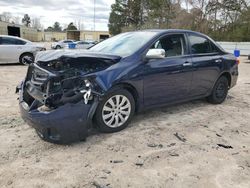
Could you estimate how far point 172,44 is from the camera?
4.95 meters

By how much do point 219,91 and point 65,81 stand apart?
146 inches

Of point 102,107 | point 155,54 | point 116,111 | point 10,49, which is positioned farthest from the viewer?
point 10,49

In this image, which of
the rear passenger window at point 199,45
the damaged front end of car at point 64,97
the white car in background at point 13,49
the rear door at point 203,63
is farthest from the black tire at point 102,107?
the white car in background at point 13,49

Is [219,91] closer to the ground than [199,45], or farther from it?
closer to the ground

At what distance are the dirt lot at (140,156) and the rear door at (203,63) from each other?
729 millimetres

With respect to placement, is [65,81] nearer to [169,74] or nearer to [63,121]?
[63,121]

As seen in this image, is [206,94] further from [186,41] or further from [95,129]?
[95,129]

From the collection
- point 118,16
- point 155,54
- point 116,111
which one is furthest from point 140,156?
point 118,16

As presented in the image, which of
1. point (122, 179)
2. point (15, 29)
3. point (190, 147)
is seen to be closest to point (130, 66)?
point (190, 147)

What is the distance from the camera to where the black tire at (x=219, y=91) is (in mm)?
5875

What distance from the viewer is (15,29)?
4641 cm

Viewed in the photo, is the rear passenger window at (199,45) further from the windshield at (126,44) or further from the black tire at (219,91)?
the windshield at (126,44)

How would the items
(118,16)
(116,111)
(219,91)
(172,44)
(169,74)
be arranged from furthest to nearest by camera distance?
(118,16) < (219,91) < (172,44) < (169,74) < (116,111)

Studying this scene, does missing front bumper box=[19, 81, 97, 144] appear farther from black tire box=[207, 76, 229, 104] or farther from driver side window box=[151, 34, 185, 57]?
black tire box=[207, 76, 229, 104]
